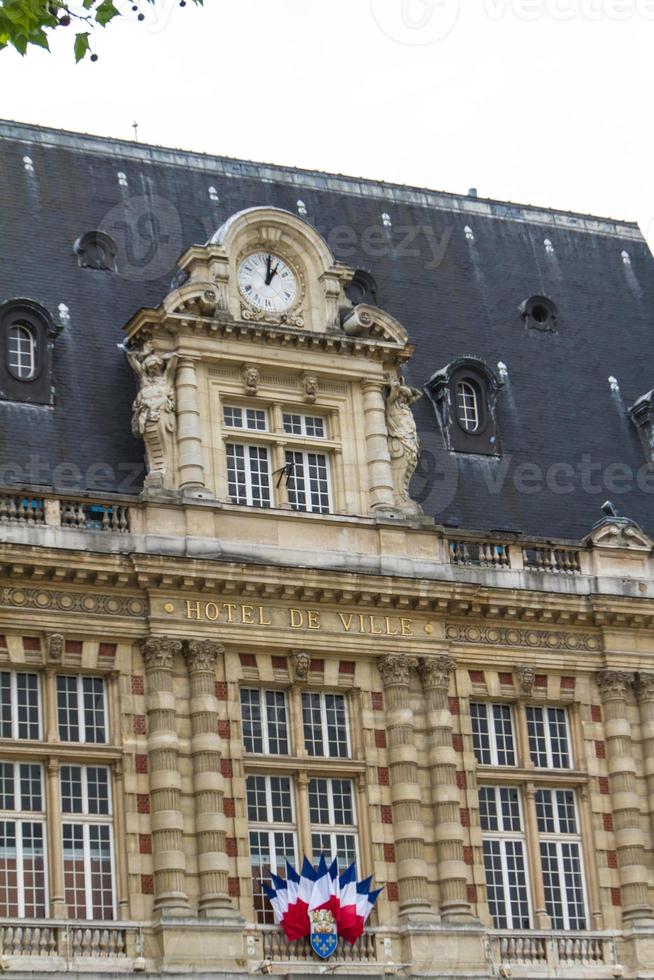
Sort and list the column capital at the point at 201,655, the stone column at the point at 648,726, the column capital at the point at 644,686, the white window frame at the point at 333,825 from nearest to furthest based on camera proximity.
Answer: the column capital at the point at 201,655 < the white window frame at the point at 333,825 < the stone column at the point at 648,726 < the column capital at the point at 644,686

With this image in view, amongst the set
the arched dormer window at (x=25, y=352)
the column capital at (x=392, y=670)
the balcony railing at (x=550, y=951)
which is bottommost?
the balcony railing at (x=550, y=951)

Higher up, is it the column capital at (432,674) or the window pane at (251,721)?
the column capital at (432,674)

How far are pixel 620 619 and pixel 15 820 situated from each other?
12.3 meters

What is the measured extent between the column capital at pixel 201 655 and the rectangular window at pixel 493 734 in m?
5.30

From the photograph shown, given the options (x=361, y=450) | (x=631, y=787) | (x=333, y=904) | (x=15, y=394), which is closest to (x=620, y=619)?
(x=631, y=787)

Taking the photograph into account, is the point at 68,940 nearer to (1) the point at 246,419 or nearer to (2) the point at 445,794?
(2) the point at 445,794

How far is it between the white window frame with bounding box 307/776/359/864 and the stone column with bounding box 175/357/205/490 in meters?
5.56

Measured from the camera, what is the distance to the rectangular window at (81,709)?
3700 cm

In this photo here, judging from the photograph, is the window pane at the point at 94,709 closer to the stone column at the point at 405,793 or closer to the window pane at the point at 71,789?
the window pane at the point at 71,789

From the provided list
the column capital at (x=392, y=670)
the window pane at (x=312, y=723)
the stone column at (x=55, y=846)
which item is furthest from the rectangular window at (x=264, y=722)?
A: the stone column at (x=55, y=846)

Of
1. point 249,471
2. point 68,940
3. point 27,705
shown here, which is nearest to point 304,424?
point 249,471

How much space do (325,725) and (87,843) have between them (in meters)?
4.99

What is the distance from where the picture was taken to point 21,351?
1602 inches

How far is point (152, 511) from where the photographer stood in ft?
127
